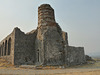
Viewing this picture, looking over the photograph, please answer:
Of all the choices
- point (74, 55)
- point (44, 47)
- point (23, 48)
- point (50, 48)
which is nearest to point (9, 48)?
point (23, 48)

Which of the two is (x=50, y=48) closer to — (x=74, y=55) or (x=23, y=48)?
(x=23, y=48)

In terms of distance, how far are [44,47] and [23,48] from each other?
3599 millimetres

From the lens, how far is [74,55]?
16328 millimetres

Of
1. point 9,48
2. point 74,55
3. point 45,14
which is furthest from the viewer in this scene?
point 9,48

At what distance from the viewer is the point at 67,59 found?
14508mm

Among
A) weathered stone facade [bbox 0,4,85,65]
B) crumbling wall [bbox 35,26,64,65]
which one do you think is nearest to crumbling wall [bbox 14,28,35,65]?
weathered stone facade [bbox 0,4,85,65]

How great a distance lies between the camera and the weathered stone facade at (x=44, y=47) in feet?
44.9

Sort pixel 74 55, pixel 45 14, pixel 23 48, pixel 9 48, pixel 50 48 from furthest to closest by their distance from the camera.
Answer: pixel 9 48
pixel 74 55
pixel 45 14
pixel 23 48
pixel 50 48

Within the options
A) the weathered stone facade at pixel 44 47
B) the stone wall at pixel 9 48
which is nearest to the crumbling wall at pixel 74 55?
the weathered stone facade at pixel 44 47

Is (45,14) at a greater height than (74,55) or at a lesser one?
greater

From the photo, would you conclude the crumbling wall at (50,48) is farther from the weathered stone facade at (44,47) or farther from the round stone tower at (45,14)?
the round stone tower at (45,14)

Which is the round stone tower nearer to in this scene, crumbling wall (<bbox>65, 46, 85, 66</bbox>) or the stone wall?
the stone wall

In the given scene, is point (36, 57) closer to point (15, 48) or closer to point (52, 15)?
point (15, 48)

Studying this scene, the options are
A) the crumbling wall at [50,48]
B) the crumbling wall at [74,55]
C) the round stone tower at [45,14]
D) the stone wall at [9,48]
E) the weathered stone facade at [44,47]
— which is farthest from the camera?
the round stone tower at [45,14]
